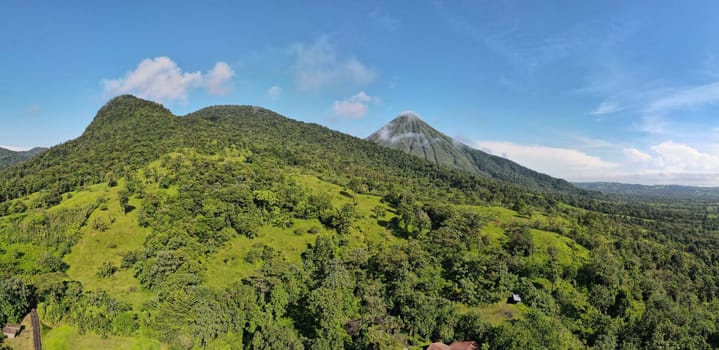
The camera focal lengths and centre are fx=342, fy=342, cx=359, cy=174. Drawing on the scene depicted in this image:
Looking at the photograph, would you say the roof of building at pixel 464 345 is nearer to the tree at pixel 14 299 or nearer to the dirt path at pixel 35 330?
the dirt path at pixel 35 330

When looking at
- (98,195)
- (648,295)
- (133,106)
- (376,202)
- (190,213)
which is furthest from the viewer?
(133,106)

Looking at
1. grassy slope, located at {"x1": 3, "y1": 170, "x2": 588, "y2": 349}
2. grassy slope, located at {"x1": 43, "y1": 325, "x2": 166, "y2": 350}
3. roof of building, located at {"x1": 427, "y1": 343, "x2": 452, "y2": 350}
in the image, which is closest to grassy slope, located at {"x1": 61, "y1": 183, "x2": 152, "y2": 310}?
grassy slope, located at {"x1": 3, "y1": 170, "x2": 588, "y2": 349}

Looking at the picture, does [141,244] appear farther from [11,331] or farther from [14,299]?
[11,331]

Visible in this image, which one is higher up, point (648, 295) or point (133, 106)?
point (133, 106)

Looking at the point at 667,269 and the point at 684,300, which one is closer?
the point at 684,300

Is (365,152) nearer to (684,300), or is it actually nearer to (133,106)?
(133,106)

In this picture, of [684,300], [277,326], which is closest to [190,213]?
[277,326]

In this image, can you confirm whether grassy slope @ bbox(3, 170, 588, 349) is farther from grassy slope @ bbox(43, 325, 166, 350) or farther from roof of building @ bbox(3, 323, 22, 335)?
roof of building @ bbox(3, 323, 22, 335)

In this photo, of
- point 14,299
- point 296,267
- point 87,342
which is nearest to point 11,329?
point 14,299
